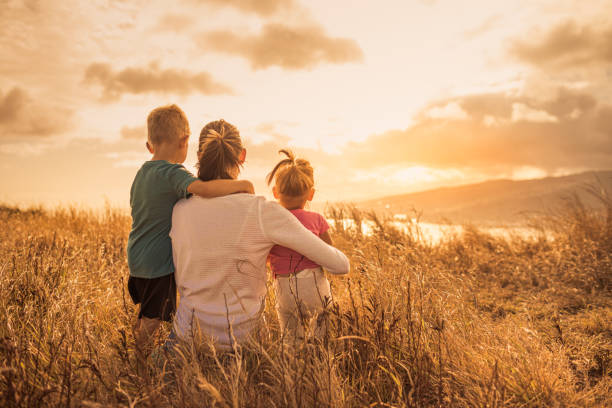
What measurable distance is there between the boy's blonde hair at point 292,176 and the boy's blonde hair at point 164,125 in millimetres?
784

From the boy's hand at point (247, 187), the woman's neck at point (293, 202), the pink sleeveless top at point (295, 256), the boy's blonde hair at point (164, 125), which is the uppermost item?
the boy's blonde hair at point (164, 125)

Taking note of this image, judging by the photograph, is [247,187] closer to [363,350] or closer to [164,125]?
[164,125]

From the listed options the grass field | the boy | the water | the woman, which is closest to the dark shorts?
the boy

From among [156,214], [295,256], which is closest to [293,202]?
[295,256]

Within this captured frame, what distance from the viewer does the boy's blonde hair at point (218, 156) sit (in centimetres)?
262

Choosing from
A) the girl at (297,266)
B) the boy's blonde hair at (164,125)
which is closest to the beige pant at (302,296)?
the girl at (297,266)

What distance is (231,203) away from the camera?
2451 mm

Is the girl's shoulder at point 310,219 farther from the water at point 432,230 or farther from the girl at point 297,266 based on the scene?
the water at point 432,230

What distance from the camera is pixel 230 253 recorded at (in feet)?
8.10

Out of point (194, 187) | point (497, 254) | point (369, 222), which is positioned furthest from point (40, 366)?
point (497, 254)

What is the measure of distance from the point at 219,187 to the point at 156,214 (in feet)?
2.27

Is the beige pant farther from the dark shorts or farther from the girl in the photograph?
the dark shorts

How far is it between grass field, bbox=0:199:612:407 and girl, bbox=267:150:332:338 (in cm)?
18

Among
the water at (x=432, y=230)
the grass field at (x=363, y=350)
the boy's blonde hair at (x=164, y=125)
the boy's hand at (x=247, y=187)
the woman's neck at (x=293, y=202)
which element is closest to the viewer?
the grass field at (x=363, y=350)
